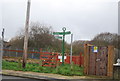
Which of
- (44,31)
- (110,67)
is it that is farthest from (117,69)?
(44,31)

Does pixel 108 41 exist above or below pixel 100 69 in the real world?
above

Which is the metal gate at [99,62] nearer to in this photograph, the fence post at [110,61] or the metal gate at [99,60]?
the metal gate at [99,60]

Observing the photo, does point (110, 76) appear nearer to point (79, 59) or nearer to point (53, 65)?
point (53, 65)

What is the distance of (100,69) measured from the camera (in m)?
10.5

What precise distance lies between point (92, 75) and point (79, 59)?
6.87 m

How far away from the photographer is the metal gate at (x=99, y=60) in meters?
10.3

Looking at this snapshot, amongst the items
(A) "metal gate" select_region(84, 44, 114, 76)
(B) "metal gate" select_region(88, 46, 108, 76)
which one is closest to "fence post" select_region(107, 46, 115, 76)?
(A) "metal gate" select_region(84, 44, 114, 76)

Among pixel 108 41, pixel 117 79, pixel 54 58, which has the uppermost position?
pixel 108 41

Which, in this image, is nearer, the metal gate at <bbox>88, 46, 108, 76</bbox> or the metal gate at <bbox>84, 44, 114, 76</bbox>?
the metal gate at <bbox>84, 44, 114, 76</bbox>

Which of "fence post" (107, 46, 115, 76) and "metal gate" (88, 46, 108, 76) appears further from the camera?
"metal gate" (88, 46, 108, 76)

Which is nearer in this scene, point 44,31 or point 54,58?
point 54,58

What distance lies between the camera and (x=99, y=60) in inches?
416

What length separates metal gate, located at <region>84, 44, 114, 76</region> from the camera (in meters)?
10.3

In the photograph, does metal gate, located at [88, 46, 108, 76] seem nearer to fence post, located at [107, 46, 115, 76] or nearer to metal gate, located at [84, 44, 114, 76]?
metal gate, located at [84, 44, 114, 76]
